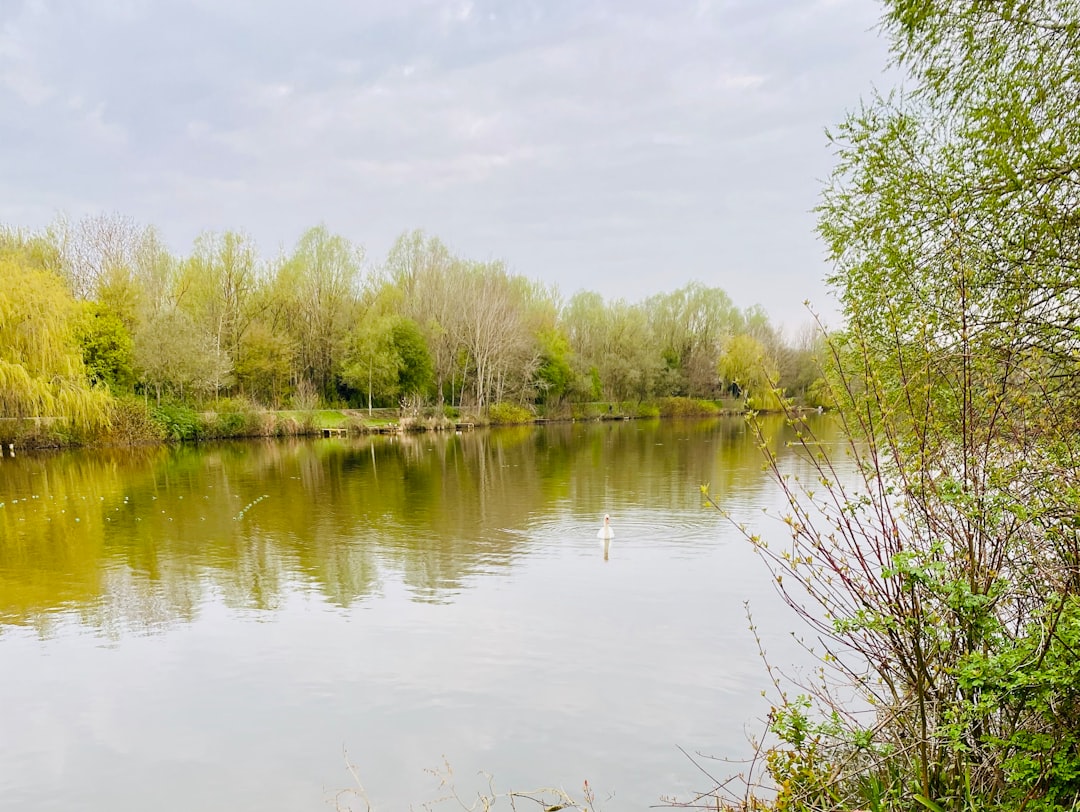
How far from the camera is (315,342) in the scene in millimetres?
43812

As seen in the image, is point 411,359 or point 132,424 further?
point 411,359

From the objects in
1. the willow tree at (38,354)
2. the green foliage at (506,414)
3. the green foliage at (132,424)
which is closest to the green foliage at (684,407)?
the green foliage at (506,414)

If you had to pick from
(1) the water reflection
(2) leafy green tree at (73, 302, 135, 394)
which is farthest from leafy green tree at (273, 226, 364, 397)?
(1) the water reflection

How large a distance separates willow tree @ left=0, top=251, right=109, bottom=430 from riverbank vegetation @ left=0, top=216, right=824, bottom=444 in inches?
A: 2.3

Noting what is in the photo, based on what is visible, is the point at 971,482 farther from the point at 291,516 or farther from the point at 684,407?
the point at 684,407

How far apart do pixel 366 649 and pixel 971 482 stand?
6321mm

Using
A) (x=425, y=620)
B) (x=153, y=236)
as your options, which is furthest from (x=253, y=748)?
(x=153, y=236)

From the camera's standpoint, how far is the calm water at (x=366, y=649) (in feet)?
18.0

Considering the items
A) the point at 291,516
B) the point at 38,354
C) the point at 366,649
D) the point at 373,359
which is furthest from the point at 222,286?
the point at 366,649

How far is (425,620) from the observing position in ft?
28.1

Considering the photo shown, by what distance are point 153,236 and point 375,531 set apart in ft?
107

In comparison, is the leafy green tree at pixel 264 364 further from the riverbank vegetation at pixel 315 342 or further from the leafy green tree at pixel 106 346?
the leafy green tree at pixel 106 346

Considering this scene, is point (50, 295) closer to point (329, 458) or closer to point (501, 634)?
point (329, 458)

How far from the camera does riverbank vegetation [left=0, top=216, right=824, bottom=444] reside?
27344 millimetres
